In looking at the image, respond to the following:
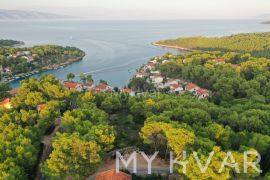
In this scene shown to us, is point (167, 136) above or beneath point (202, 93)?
above

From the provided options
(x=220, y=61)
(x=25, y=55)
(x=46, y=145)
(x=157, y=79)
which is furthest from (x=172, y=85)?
(x=25, y=55)

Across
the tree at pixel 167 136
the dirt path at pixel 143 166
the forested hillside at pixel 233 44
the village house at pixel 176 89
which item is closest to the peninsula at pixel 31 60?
the village house at pixel 176 89

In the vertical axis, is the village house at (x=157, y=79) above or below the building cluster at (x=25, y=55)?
below

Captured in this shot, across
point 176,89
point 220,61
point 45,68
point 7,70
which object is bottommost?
point 45,68

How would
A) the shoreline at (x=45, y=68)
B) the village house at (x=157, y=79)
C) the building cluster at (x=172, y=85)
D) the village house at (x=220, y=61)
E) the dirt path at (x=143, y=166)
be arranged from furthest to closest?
1. the shoreline at (x=45, y=68)
2. the village house at (x=220, y=61)
3. the village house at (x=157, y=79)
4. the building cluster at (x=172, y=85)
5. the dirt path at (x=143, y=166)

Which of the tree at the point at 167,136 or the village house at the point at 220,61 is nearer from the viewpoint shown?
the tree at the point at 167,136

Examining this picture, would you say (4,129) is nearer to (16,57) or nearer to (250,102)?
(250,102)

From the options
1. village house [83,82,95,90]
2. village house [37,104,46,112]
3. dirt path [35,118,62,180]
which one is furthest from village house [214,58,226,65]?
dirt path [35,118,62,180]

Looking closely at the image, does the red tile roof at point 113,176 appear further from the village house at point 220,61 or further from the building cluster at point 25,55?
the building cluster at point 25,55

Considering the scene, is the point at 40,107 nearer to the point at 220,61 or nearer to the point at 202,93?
the point at 202,93

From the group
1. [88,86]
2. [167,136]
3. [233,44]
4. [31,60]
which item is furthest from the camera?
[233,44]

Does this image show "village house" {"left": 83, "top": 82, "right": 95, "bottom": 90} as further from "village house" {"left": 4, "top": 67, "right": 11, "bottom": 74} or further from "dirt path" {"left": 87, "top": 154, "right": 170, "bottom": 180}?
"dirt path" {"left": 87, "top": 154, "right": 170, "bottom": 180}

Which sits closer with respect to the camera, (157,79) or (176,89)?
(176,89)
